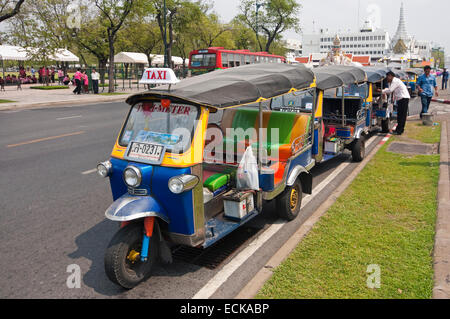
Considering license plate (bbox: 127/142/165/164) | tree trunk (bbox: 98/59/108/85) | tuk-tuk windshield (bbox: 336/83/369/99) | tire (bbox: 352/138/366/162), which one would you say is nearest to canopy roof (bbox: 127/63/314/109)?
license plate (bbox: 127/142/165/164)

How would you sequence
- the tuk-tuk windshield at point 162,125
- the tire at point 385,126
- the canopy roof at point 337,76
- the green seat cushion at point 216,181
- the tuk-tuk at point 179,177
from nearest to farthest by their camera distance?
the tuk-tuk at point 179,177 → the tuk-tuk windshield at point 162,125 → the green seat cushion at point 216,181 → the canopy roof at point 337,76 → the tire at point 385,126

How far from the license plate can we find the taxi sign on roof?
2.50ft

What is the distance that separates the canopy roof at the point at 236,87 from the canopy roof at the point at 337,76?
47.5 inches

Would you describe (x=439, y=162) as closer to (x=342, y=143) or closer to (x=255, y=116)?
(x=342, y=143)

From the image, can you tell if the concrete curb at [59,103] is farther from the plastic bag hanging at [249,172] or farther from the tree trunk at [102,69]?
the plastic bag hanging at [249,172]

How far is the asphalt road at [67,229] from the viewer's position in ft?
13.9

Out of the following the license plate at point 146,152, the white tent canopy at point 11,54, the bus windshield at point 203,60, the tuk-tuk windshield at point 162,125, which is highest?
the white tent canopy at point 11,54

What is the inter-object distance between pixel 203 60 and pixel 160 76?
1002 inches

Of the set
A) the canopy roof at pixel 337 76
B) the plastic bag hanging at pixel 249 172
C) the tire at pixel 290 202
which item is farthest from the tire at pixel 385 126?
the plastic bag hanging at pixel 249 172

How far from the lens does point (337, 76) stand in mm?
8445

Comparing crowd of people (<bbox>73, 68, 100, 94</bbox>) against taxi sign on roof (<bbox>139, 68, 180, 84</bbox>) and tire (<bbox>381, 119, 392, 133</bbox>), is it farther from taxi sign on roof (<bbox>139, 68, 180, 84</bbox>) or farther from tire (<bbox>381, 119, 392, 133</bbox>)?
taxi sign on roof (<bbox>139, 68, 180, 84</bbox>)

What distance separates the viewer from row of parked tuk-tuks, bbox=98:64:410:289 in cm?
415

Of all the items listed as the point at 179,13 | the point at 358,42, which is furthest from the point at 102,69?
the point at 358,42
